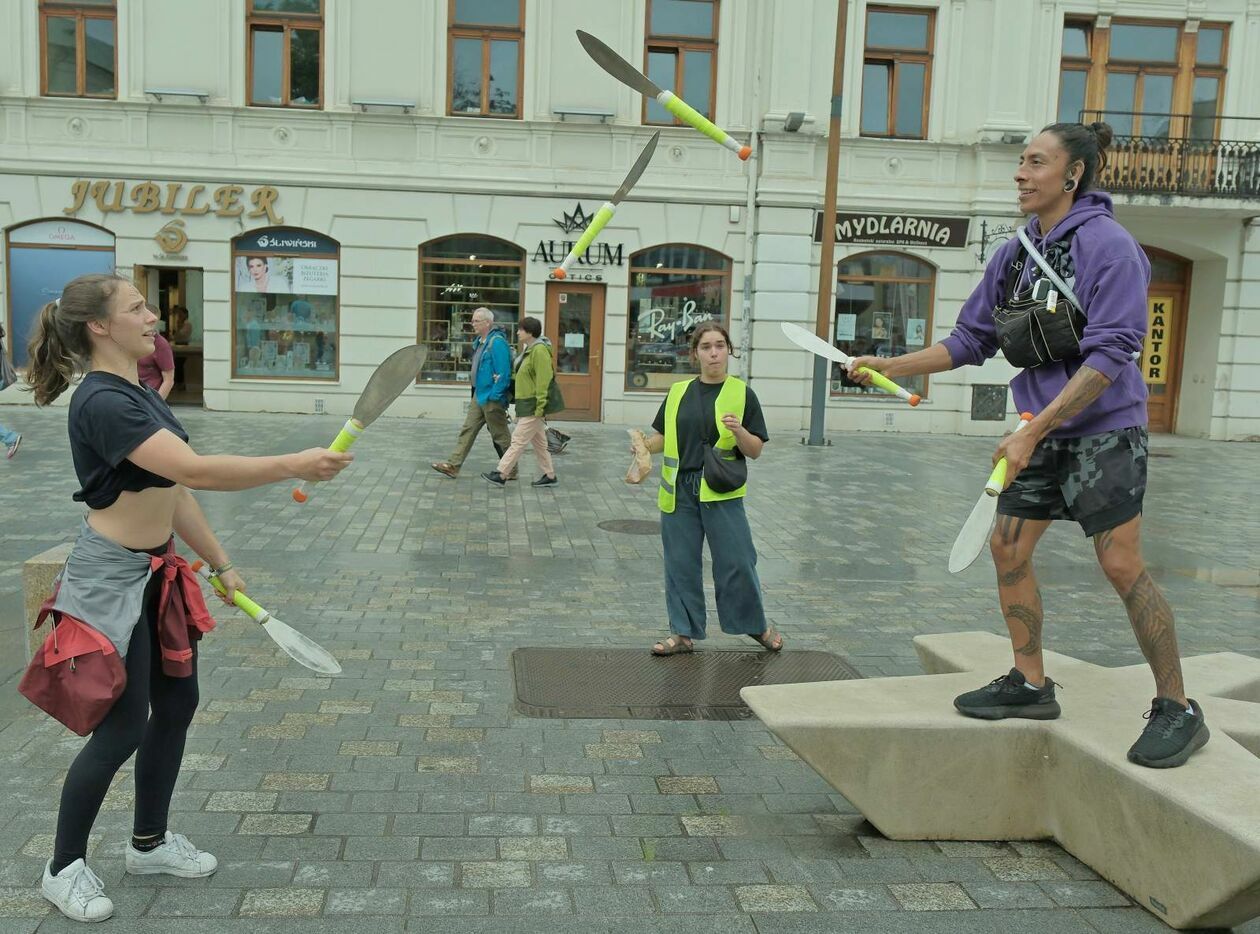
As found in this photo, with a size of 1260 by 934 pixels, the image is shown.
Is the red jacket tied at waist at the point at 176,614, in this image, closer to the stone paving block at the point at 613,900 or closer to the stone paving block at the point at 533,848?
the stone paving block at the point at 533,848

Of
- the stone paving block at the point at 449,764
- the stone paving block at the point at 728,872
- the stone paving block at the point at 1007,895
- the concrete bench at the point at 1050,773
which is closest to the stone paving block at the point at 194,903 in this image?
the stone paving block at the point at 449,764

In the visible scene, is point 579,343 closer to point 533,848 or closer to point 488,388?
point 488,388

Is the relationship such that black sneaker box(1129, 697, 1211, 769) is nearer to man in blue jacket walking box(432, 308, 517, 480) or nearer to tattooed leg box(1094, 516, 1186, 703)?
tattooed leg box(1094, 516, 1186, 703)

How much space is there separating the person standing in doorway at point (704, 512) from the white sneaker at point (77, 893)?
3275mm

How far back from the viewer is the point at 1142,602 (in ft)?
12.2

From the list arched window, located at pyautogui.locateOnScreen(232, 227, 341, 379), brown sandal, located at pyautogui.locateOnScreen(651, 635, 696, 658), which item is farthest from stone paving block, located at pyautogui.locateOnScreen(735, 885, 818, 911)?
arched window, located at pyautogui.locateOnScreen(232, 227, 341, 379)

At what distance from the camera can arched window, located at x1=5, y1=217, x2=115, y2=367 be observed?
61.3ft

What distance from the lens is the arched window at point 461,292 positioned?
19656 mm

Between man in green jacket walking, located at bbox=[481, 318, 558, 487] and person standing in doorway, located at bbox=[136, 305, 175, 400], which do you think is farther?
man in green jacket walking, located at bbox=[481, 318, 558, 487]

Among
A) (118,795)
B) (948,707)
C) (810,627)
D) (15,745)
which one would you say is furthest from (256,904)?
(810,627)

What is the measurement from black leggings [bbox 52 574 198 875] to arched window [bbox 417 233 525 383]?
16432 mm

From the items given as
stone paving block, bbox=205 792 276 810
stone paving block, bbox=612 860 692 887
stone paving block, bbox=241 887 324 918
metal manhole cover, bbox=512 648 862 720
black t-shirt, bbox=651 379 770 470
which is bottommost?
metal manhole cover, bbox=512 648 862 720

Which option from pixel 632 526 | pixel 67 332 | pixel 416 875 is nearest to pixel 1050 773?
pixel 416 875

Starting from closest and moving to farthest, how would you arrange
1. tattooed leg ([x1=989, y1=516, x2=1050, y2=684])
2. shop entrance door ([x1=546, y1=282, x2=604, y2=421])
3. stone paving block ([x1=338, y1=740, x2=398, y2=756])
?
1. tattooed leg ([x1=989, y1=516, x2=1050, y2=684])
2. stone paving block ([x1=338, y1=740, x2=398, y2=756])
3. shop entrance door ([x1=546, y1=282, x2=604, y2=421])
